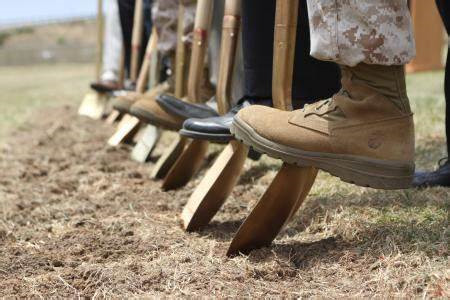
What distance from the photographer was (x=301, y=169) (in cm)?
165

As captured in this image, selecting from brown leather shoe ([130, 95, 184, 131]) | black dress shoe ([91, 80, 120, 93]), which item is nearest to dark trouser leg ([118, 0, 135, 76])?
black dress shoe ([91, 80, 120, 93])

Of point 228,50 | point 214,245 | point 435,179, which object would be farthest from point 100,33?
point 214,245

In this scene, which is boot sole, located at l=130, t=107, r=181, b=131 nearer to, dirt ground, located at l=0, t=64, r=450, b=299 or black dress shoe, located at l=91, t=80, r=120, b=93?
dirt ground, located at l=0, t=64, r=450, b=299

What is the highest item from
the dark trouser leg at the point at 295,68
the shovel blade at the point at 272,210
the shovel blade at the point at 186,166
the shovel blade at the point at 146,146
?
the dark trouser leg at the point at 295,68

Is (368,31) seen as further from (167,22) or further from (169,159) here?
(167,22)

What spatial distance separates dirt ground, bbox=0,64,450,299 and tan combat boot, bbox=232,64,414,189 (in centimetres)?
18

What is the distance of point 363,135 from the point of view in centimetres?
153

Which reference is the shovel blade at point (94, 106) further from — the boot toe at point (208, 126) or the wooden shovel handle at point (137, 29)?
the boot toe at point (208, 126)

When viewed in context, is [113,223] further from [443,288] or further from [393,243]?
[443,288]

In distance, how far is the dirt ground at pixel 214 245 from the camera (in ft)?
4.75

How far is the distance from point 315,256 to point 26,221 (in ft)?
3.38

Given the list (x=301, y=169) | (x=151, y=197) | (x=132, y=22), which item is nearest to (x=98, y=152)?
(x=151, y=197)

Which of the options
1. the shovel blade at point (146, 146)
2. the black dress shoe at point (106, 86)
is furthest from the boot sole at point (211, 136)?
the black dress shoe at point (106, 86)

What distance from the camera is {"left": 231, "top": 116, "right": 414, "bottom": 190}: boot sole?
4.95ft
